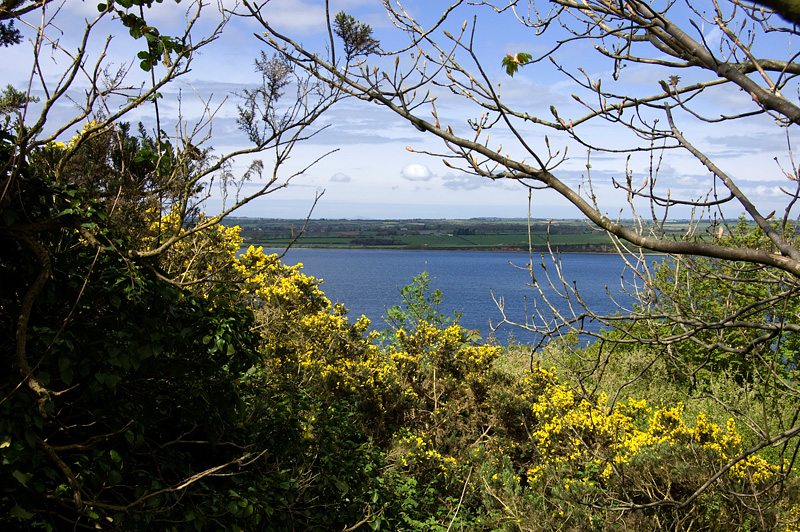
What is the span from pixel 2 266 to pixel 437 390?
18.8 feet

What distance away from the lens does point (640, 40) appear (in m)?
2.18

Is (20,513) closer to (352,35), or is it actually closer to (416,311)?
(352,35)

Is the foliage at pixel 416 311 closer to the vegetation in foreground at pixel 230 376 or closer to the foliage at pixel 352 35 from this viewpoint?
the vegetation in foreground at pixel 230 376

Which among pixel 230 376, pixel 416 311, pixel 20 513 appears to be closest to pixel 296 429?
pixel 230 376

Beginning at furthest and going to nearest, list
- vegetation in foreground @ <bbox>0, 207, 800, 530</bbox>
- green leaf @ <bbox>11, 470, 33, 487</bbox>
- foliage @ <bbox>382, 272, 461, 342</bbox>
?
1. foliage @ <bbox>382, 272, 461, 342</bbox>
2. vegetation in foreground @ <bbox>0, 207, 800, 530</bbox>
3. green leaf @ <bbox>11, 470, 33, 487</bbox>

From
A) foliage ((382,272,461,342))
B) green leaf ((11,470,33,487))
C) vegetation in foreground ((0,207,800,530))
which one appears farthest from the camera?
foliage ((382,272,461,342))

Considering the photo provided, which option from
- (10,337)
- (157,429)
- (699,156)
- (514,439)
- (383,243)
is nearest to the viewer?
(699,156)

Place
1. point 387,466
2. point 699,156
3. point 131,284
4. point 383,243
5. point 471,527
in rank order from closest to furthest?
point 699,156, point 131,284, point 471,527, point 387,466, point 383,243

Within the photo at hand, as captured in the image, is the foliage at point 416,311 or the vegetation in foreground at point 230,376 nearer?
the vegetation in foreground at point 230,376

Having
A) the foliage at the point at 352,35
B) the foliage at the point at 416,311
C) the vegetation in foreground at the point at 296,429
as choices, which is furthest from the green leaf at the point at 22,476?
the foliage at the point at 416,311

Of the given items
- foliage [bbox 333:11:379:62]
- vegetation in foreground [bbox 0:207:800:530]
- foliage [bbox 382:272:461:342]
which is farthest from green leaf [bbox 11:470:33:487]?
foliage [bbox 382:272:461:342]

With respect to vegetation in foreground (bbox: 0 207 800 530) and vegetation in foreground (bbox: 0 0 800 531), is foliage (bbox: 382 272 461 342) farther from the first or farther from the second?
vegetation in foreground (bbox: 0 0 800 531)

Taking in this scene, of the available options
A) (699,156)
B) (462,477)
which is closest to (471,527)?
(462,477)

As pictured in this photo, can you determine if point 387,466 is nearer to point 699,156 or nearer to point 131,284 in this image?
point 131,284
